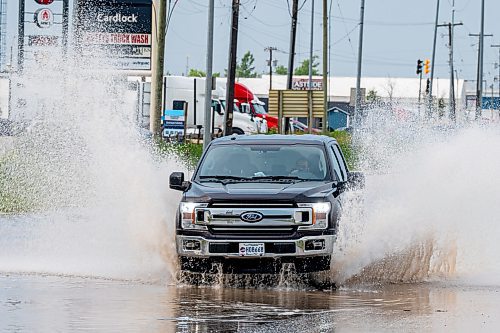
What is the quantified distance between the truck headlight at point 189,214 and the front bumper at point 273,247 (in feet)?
0.47

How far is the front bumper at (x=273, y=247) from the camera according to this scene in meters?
13.4

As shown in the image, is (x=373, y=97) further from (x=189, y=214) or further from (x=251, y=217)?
(x=251, y=217)

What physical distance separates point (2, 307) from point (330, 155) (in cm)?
496

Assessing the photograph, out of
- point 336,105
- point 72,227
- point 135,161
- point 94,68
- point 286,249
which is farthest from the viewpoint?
point 336,105

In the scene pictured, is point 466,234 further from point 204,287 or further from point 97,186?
point 97,186

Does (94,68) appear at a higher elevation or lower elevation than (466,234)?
higher

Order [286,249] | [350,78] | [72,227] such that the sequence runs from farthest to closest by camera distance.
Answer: [350,78] < [72,227] < [286,249]

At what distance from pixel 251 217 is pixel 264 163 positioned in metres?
1.50

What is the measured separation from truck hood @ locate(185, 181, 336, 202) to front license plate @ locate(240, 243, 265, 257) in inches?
19.9

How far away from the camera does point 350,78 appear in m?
161

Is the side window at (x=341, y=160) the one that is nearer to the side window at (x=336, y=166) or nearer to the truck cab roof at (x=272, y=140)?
the side window at (x=336, y=166)

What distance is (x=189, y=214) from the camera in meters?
13.7

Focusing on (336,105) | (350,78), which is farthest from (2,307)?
(350,78)

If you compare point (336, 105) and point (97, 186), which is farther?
point (336, 105)
